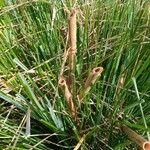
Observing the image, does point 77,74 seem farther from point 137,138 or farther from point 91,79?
point 137,138

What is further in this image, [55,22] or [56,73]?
[55,22]

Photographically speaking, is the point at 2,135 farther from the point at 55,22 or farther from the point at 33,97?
the point at 55,22

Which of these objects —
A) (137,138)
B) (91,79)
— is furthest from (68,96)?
(137,138)

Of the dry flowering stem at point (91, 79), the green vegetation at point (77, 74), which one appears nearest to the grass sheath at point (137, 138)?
the green vegetation at point (77, 74)

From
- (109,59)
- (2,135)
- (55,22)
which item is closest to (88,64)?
(109,59)

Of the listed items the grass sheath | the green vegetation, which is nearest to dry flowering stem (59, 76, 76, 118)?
the green vegetation
